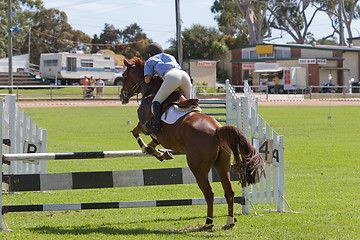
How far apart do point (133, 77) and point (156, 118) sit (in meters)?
1.40

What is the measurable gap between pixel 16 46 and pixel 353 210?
276ft

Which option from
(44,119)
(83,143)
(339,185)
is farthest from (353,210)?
(44,119)

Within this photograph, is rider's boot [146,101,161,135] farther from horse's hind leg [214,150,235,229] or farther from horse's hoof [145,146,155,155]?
horse's hind leg [214,150,235,229]

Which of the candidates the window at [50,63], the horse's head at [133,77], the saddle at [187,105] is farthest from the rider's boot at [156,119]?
the window at [50,63]

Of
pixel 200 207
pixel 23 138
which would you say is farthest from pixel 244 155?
pixel 23 138

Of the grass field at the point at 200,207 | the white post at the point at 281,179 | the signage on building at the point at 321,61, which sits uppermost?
the signage on building at the point at 321,61

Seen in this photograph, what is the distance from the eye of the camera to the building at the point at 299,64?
2413 inches

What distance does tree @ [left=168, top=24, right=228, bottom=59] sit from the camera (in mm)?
78750

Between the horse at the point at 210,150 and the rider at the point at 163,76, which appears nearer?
the horse at the point at 210,150

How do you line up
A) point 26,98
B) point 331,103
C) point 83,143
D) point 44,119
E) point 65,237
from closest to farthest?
point 65,237
point 83,143
point 44,119
point 26,98
point 331,103

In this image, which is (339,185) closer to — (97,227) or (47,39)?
(97,227)

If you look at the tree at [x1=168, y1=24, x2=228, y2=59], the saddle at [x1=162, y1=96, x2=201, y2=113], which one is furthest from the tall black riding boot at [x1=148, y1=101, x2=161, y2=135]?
the tree at [x1=168, y1=24, x2=228, y2=59]

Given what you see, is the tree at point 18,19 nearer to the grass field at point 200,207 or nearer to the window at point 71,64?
the window at point 71,64

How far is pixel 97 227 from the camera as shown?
26.9 ft
